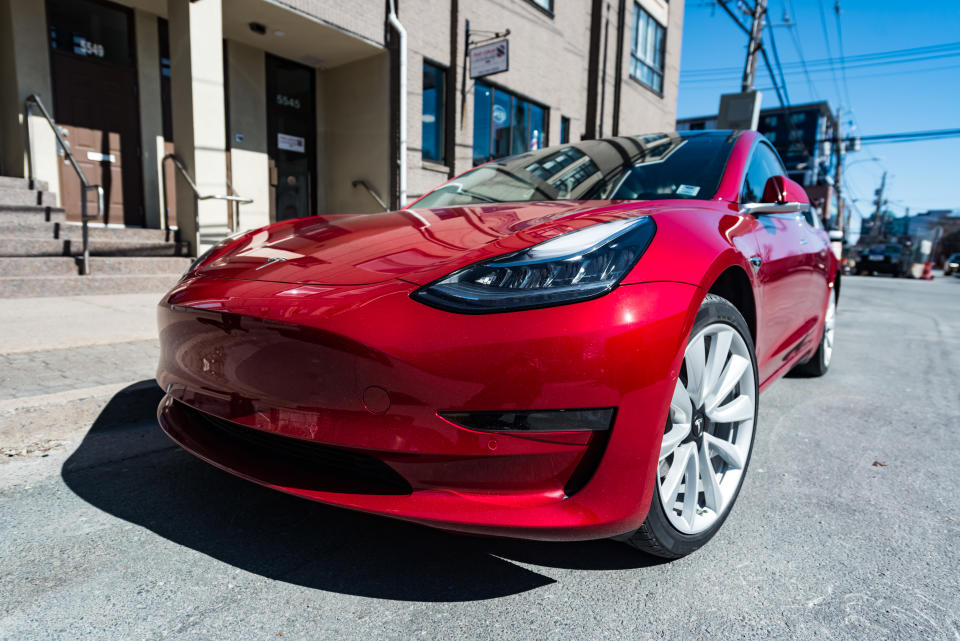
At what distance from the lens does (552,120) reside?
14.2 metres

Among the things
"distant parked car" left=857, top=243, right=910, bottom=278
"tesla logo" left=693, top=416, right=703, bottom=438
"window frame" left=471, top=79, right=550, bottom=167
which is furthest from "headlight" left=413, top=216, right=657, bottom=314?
"distant parked car" left=857, top=243, right=910, bottom=278

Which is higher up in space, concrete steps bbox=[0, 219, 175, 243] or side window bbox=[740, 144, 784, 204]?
side window bbox=[740, 144, 784, 204]

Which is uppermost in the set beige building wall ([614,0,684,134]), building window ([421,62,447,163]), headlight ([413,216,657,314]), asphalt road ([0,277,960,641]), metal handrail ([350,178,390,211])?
beige building wall ([614,0,684,134])

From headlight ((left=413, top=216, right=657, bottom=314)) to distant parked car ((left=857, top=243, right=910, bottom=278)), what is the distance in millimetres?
36103

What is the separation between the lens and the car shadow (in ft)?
5.17

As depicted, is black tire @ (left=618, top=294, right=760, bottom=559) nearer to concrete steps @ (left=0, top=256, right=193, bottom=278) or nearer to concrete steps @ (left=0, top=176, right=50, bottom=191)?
concrete steps @ (left=0, top=256, right=193, bottom=278)

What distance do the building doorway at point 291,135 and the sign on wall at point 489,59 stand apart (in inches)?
116

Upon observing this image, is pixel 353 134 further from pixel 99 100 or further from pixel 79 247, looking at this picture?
pixel 79 247

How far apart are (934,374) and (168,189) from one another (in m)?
9.25

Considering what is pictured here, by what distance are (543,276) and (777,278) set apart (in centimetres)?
146

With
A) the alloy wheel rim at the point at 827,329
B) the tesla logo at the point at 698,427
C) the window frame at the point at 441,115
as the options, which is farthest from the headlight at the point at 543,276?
the window frame at the point at 441,115

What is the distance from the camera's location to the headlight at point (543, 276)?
142cm

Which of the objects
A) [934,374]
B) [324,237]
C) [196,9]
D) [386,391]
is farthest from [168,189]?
[934,374]

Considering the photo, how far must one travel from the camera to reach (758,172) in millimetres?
2844
